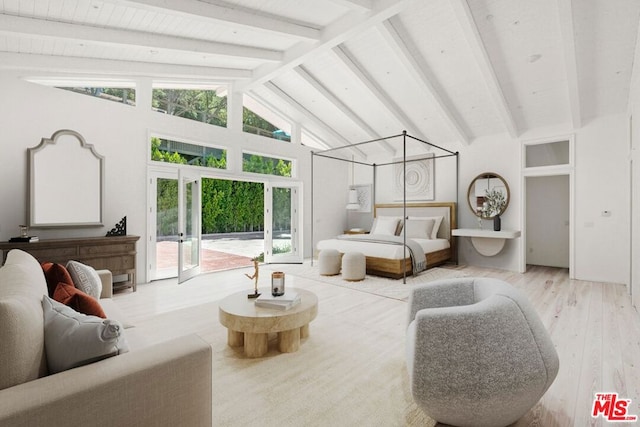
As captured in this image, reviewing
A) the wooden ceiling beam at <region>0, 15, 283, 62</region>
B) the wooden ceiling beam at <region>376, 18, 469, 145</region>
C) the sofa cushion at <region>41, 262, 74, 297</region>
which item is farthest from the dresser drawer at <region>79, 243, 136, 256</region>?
the wooden ceiling beam at <region>376, 18, 469, 145</region>

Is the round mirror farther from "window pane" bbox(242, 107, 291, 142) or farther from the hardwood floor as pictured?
"window pane" bbox(242, 107, 291, 142)

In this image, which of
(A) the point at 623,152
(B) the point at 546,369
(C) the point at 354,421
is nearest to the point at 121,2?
(C) the point at 354,421

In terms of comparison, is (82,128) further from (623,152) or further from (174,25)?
(623,152)

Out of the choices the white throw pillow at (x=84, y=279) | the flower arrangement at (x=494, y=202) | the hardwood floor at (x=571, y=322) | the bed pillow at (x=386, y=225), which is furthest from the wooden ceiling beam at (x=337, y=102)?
the white throw pillow at (x=84, y=279)

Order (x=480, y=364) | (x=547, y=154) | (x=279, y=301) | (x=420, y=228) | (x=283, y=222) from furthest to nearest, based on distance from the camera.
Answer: (x=283, y=222) → (x=420, y=228) → (x=547, y=154) → (x=279, y=301) → (x=480, y=364)

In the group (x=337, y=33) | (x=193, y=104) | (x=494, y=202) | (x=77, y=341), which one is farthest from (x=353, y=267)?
(x=77, y=341)

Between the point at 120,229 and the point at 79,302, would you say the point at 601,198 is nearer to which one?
the point at 79,302

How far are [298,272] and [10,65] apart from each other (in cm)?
491

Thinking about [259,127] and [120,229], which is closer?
[120,229]

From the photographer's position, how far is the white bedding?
5.34 metres

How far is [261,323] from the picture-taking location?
2459 mm

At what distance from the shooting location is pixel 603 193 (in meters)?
5.15

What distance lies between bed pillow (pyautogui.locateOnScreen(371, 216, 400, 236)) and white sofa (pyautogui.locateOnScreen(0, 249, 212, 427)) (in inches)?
236

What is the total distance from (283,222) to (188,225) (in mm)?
2373
